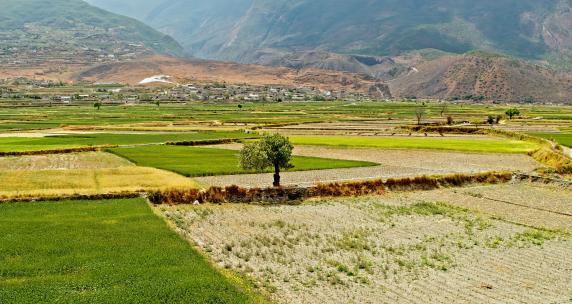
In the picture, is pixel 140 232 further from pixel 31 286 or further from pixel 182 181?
pixel 182 181

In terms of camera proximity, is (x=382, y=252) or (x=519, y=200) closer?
(x=382, y=252)

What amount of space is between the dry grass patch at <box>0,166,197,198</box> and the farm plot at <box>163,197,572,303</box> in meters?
5.26

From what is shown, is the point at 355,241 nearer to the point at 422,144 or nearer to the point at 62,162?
the point at 62,162

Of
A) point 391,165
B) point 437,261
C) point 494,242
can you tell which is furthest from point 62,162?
point 494,242

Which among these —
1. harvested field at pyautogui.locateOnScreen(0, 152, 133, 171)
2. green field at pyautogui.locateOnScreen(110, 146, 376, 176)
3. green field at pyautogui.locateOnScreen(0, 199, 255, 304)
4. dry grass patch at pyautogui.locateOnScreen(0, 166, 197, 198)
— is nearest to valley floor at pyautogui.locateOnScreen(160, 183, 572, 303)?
green field at pyautogui.locateOnScreen(0, 199, 255, 304)

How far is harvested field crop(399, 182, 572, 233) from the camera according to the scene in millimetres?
32125

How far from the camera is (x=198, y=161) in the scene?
2045 inches

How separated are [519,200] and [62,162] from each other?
38.0 meters

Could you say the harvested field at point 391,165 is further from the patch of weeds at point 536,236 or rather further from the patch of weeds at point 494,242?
the patch of weeds at point 536,236

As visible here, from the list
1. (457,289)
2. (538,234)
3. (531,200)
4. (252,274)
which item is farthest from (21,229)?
(531,200)

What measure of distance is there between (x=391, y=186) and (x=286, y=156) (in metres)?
8.03

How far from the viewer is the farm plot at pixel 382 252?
63.6 ft

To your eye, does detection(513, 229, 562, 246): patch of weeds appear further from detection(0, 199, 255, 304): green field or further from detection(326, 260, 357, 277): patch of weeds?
detection(0, 199, 255, 304): green field

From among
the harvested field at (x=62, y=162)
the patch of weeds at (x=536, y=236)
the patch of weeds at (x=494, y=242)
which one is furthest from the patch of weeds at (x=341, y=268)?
the harvested field at (x=62, y=162)
